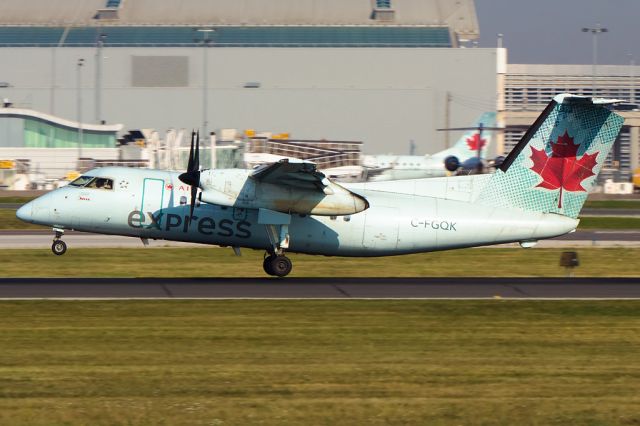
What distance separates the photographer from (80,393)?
43.5 ft

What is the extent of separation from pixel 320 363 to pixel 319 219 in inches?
408

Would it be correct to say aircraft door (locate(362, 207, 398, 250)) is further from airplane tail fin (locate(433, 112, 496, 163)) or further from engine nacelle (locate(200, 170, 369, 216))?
airplane tail fin (locate(433, 112, 496, 163))

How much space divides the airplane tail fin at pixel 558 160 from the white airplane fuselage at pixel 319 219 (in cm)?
34

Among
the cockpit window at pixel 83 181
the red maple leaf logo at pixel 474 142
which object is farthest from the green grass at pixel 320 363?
the red maple leaf logo at pixel 474 142

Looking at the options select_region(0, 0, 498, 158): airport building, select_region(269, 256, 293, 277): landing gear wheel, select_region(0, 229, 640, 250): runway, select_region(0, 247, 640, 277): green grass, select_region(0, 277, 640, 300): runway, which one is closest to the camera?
select_region(0, 277, 640, 300): runway

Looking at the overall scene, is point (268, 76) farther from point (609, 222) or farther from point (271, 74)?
point (609, 222)

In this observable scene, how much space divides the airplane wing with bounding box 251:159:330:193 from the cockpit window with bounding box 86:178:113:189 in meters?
4.25

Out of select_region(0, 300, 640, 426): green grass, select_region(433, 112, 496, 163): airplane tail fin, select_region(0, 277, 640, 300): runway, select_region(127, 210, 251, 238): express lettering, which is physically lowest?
select_region(0, 300, 640, 426): green grass

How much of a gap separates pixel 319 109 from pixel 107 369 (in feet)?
294

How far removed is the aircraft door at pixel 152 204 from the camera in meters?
25.2

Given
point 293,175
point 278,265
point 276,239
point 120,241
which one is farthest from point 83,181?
point 120,241

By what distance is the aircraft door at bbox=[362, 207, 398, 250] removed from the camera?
25.8m

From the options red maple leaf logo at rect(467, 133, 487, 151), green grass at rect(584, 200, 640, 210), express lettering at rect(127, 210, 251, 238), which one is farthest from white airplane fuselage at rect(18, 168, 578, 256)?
red maple leaf logo at rect(467, 133, 487, 151)

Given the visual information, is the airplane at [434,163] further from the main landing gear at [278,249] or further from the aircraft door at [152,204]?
the aircraft door at [152,204]
